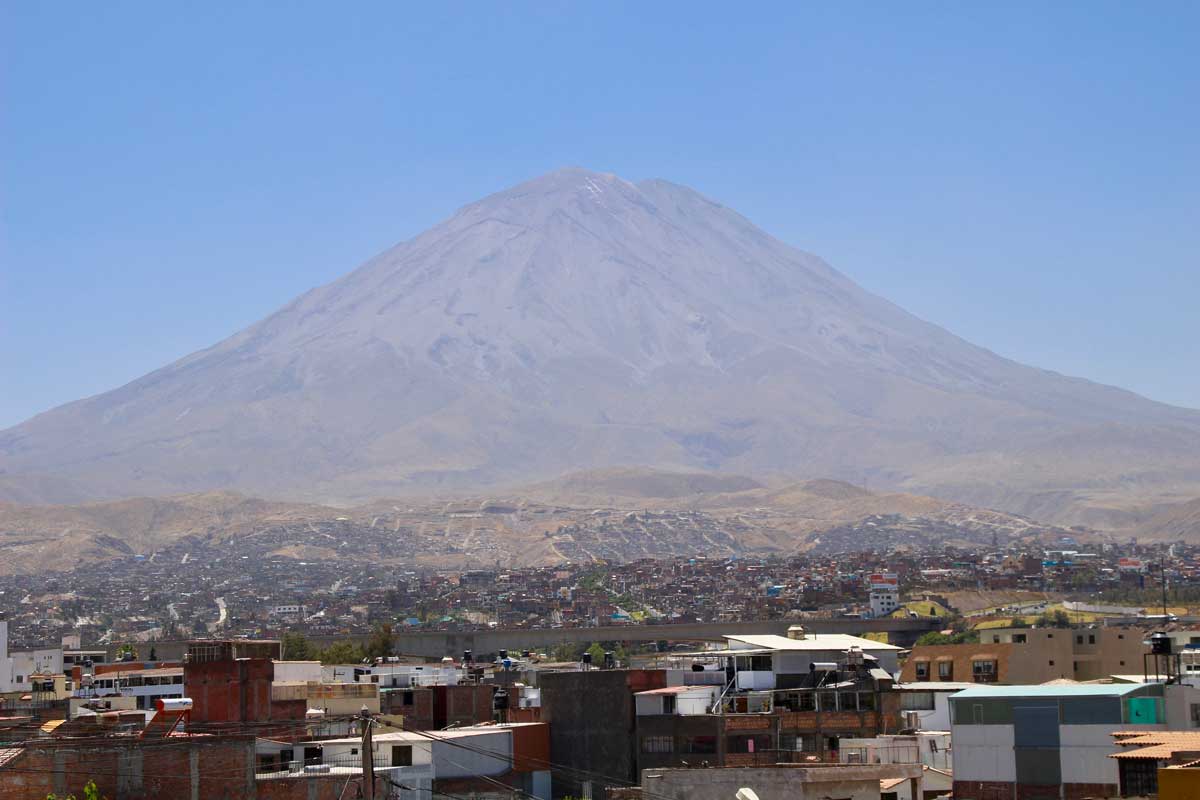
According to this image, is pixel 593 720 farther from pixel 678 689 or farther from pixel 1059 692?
pixel 1059 692

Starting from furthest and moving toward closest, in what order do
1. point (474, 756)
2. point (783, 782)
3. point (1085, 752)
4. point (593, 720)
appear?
point (593, 720), point (474, 756), point (783, 782), point (1085, 752)

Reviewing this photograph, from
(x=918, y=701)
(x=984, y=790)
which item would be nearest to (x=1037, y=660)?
(x=918, y=701)

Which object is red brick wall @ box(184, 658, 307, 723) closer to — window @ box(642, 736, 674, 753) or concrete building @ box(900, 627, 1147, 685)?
window @ box(642, 736, 674, 753)

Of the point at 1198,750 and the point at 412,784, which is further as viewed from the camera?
the point at 412,784

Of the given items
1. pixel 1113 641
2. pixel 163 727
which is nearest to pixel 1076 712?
pixel 163 727

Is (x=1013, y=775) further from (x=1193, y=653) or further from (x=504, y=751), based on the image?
(x=1193, y=653)

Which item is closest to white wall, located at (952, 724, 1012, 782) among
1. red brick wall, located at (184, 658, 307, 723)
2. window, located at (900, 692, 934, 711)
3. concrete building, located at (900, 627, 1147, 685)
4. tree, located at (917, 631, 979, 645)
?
window, located at (900, 692, 934, 711)

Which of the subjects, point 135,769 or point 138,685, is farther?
point 138,685
